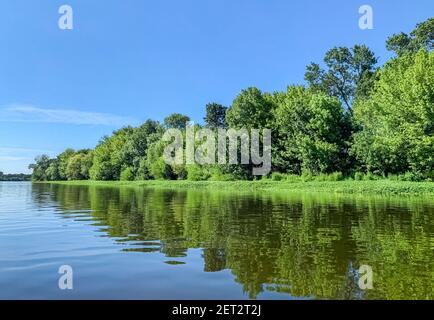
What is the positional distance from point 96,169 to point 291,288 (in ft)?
453

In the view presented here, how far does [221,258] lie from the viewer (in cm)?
1261

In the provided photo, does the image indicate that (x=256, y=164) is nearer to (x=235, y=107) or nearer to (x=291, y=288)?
(x=235, y=107)

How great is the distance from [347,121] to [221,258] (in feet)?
186

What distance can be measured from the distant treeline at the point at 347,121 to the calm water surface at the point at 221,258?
3063 centimetres

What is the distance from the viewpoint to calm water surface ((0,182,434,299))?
30.1ft

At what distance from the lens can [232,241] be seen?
50.3 feet

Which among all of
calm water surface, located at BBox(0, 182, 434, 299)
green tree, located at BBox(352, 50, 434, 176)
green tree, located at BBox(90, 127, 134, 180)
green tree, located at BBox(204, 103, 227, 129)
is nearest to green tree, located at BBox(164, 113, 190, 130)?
green tree, located at BBox(90, 127, 134, 180)

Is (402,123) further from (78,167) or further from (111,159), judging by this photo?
(78,167)

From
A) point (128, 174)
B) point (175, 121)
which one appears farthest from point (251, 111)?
point (175, 121)

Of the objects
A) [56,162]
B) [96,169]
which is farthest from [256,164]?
[56,162]

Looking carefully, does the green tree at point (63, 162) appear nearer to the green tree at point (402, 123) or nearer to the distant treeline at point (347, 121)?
the distant treeline at point (347, 121)

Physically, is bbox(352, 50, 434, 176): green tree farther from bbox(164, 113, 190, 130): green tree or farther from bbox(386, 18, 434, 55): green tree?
bbox(164, 113, 190, 130): green tree

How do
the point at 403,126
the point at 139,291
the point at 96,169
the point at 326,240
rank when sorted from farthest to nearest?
the point at 96,169
the point at 403,126
the point at 326,240
the point at 139,291

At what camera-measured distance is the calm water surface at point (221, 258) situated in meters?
9.16
